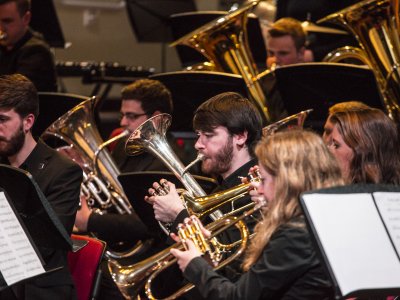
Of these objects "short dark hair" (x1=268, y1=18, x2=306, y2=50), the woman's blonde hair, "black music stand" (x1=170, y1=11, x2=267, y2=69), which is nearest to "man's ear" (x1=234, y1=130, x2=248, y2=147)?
the woman's blonde hair

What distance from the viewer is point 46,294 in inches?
148

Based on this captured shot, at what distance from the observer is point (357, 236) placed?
2709 millimetres

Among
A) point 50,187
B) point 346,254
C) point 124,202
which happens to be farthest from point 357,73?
point 346,254

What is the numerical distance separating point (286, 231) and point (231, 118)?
102cm

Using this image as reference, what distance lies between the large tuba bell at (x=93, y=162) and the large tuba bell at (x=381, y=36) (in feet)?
5.01

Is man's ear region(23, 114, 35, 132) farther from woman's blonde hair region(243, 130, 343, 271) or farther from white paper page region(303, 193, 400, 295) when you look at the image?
white paper page region(303, 193, 400, 295)

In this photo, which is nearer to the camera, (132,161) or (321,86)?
(321,86)

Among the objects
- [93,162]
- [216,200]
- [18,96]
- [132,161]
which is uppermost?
[18,96]

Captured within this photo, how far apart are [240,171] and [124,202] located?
4.71ft

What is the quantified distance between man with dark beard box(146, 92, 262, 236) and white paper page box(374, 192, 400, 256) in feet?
3.22

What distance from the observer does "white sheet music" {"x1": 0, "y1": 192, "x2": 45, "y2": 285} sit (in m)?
3.09

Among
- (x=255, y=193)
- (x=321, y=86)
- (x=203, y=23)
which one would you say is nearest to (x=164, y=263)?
(x=255, y=193)

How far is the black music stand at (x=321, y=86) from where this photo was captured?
15.4 feet

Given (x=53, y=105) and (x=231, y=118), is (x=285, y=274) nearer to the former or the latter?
(x=231, y=118)
